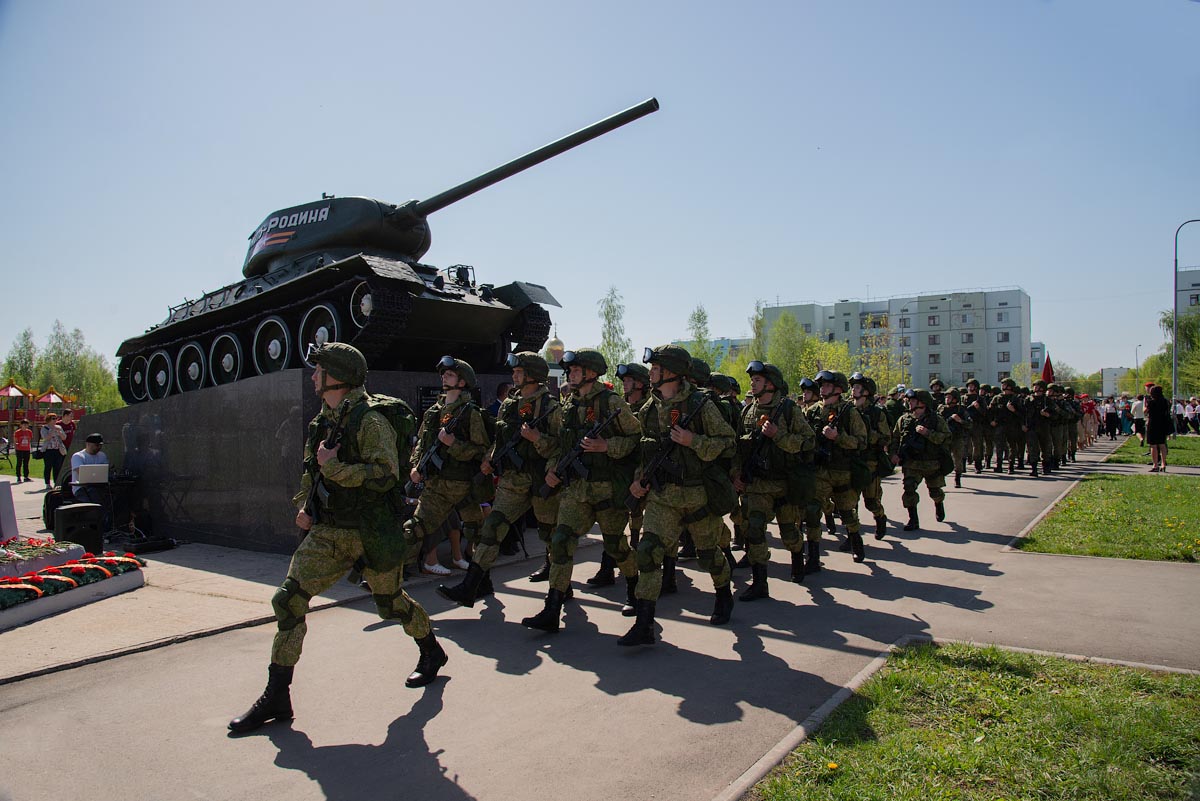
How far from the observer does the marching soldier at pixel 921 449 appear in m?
10.3

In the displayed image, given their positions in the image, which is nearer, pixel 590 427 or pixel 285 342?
pixel 590 427

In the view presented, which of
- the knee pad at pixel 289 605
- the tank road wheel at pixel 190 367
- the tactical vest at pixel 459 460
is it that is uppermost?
the tank road wheel at pixel 190 367

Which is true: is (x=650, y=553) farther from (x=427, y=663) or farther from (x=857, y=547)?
(x=857, y=547)

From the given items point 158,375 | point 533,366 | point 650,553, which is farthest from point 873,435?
point 158,375

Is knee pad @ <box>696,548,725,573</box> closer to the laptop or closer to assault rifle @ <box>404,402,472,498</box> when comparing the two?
assault rifle @ <box>404,402,472,498</box>

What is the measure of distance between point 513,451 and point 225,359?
8.46 m

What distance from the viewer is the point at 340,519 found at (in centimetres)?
438

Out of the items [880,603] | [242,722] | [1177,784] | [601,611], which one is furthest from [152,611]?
[1177,784]

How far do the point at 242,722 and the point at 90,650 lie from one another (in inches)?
83.6

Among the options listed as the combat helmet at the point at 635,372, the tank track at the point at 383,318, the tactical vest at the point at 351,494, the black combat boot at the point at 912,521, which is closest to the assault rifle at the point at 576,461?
the combat helmet at the point at 635,372

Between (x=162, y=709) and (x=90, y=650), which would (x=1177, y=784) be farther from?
(x=90, y=650)

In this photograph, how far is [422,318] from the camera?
11.6 m

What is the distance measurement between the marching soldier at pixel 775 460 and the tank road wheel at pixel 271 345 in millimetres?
7501

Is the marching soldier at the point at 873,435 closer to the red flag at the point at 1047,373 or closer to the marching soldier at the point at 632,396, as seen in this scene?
the marching soldier at the point at 632,396
